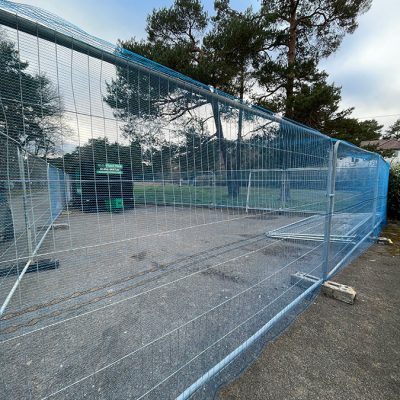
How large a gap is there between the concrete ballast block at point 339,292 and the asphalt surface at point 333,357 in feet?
0.22

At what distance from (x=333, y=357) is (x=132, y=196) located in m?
2.07

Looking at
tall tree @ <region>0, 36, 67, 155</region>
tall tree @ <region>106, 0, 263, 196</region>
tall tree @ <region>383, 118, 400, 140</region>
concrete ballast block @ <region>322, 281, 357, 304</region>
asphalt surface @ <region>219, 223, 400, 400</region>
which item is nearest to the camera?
tall tree @ <region>0, 36, 67, 155</region>

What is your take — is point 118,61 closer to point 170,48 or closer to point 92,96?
point 92,96

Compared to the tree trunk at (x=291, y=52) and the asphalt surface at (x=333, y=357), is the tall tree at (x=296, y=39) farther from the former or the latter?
the asphalt surface at (x=333, y=357)

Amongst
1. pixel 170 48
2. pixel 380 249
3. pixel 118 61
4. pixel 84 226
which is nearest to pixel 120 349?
pixel 84 226

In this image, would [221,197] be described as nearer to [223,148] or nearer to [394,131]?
[223,148]

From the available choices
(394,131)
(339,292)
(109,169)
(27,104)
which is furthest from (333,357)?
(394,131)

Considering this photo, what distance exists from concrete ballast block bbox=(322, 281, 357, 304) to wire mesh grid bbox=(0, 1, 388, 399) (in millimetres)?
128

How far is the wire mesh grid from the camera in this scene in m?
1.03

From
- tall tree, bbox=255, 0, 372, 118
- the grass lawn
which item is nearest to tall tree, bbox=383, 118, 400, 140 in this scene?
tall tree, bbox=255, 0, 372, 118

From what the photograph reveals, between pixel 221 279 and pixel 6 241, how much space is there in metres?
3.08

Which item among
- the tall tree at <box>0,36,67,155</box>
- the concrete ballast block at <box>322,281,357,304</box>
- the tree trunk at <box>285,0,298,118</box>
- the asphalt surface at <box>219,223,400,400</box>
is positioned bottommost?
the asphalt surface at <box>219,223,400,400</box>

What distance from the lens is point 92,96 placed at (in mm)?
1113

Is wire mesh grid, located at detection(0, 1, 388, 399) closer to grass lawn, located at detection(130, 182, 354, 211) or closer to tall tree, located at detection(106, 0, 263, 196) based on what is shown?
grass lawn, located at detection(130, 182, 354, 211)
